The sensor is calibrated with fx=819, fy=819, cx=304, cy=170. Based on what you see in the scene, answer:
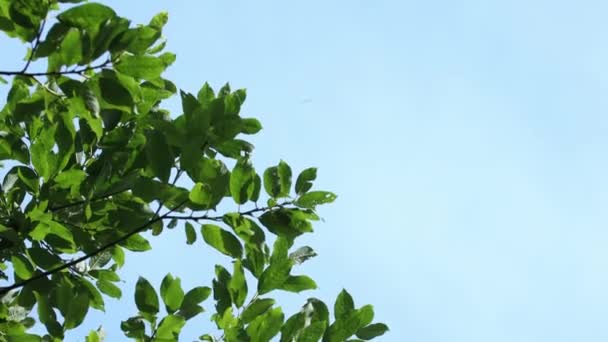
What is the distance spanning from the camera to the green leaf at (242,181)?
3459mm

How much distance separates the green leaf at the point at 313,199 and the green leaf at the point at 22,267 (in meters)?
1.22

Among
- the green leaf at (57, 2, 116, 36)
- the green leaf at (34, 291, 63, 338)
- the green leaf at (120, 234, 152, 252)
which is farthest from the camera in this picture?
the green leaf at (120, 234, 152, 252)

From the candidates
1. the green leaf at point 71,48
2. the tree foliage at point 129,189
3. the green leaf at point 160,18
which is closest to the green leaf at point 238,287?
the tree foliage at point 129,189

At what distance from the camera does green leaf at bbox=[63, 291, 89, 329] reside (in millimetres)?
3420

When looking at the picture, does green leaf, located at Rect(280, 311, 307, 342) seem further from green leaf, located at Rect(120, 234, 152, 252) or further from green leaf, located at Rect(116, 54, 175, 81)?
green leaf, located at Rect(116, 54, 175, 81)

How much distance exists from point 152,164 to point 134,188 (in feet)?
0.49

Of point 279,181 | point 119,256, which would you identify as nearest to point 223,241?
point 279,181

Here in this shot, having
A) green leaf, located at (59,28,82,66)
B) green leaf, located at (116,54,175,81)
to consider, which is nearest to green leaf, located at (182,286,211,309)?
green leaf, located at (116,54,175,81)

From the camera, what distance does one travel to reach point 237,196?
3477mm

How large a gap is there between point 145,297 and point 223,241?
433 millimetres

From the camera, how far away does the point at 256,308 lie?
3.58 meters

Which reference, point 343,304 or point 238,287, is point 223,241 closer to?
point 238,287

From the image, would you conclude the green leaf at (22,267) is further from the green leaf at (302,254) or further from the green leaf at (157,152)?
the green leaf at (302,254)

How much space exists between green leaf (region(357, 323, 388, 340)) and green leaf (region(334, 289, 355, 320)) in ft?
0.42
